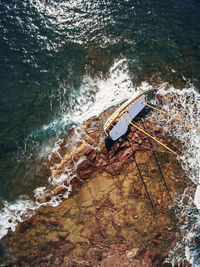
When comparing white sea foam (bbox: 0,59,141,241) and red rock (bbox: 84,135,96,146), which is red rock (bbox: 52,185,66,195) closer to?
white sea foam (bbox: 0,59,141,241)

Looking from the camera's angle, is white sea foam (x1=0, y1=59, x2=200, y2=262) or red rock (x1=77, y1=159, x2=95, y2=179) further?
white sea foam (x1=0, y1=59, x2=200, y2=262)

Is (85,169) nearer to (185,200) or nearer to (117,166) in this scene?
(117,166)

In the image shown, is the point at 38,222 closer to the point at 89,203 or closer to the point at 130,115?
the point at 89,203

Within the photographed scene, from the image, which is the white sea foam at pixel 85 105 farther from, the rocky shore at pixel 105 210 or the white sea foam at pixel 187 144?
the white sea foam at pixel 187 144

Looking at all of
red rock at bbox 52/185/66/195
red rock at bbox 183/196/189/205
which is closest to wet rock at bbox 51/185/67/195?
red rock at bbox 52/185/66/195

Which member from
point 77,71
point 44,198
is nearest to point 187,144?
point 77,71

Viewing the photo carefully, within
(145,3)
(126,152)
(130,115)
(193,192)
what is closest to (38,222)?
(126,152)

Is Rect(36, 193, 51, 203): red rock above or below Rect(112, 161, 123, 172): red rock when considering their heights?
above
